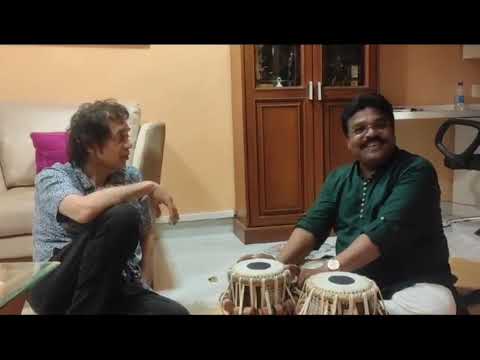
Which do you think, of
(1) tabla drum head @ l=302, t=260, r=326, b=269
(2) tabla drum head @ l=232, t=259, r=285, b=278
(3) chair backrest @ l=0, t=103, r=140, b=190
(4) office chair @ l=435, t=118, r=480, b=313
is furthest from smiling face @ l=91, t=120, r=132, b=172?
(4) office chair @ l=435, t=118, r=480, b=313

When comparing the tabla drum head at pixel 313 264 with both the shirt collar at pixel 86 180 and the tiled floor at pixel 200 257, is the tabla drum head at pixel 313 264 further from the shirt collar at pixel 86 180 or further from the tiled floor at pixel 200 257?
the shirt collar at pixel 86 180

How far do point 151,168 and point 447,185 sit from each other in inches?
53.1

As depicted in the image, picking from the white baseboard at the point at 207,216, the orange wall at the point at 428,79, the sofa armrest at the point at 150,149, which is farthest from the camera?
the orange wall at the point at 428,79

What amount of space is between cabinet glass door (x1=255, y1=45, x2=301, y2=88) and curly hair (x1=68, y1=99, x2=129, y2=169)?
1.16 meters

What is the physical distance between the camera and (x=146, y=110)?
1.69 m

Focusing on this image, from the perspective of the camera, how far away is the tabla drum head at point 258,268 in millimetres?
911

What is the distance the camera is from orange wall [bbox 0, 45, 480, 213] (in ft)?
5.55

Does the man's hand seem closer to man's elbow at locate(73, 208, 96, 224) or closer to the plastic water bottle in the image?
man's elbow at locate(73, 208, 96, 224)

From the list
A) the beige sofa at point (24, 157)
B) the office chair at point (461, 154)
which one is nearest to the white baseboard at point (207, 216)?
→ the beige sofa at point (24, 157)

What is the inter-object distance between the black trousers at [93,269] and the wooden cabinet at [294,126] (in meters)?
1.05
